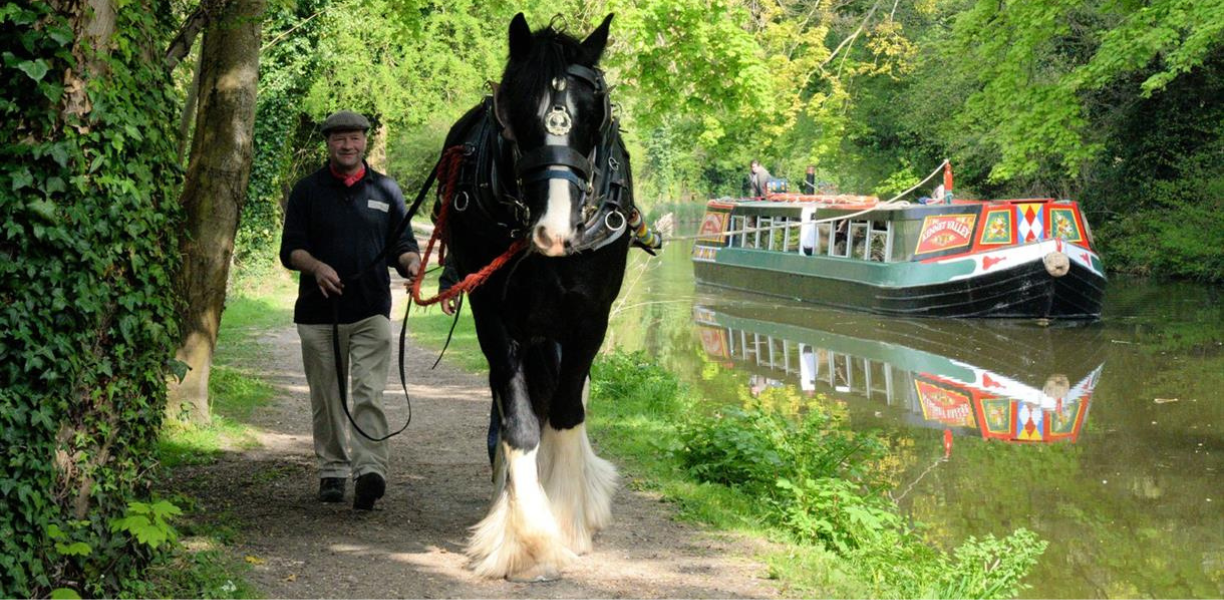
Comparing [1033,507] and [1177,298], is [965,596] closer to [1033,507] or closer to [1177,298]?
[1033,507]

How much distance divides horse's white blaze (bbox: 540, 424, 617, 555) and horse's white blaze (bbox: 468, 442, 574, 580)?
7.8 inches

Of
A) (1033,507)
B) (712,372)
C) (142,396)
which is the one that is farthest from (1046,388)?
(142,396)

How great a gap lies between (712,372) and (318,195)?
393 inches

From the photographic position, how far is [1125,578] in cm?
765

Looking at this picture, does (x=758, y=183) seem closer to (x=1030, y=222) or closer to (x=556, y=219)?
(x=1030, y=222)

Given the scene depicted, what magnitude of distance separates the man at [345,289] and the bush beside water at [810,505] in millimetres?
1799

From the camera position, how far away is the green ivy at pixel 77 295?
3912 mm

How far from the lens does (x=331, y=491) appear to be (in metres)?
6.65

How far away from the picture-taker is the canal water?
8.38m

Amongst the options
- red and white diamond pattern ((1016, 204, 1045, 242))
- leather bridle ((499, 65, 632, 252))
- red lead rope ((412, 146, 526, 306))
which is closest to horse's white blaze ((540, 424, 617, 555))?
red lead rope ((412, 146, 526, 306))

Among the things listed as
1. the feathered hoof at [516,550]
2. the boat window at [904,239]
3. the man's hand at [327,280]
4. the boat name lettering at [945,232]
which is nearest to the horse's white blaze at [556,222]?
the feathered hoof at [516,550]

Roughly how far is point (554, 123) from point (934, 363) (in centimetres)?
1333

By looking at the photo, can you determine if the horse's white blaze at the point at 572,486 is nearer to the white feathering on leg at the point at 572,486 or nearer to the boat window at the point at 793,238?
the white feathering on leg at the point at 572,486

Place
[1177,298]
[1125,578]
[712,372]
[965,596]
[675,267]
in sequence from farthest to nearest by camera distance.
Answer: [675,267], [1177,298], [712,372], [1125,578], [965,596]
